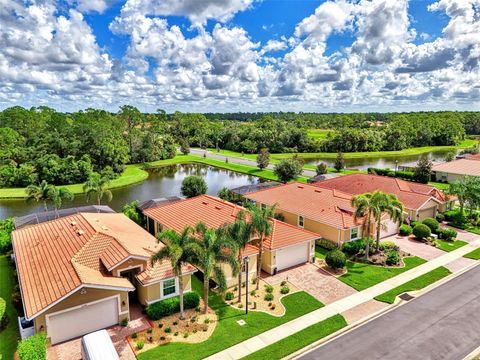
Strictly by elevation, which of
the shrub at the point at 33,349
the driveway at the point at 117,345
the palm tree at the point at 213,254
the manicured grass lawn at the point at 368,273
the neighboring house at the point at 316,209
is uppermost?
the palm tree at the point at 213,254

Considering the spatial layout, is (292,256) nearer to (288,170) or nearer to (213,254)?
(213,254)

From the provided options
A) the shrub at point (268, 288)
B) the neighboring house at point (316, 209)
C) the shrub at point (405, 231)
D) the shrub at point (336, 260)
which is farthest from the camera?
the shrub at point (405, 231)

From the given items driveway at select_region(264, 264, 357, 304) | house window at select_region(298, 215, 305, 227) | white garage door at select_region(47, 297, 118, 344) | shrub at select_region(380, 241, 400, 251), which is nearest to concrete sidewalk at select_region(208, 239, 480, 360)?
driveway at select_region(264, 264, 357, 304)

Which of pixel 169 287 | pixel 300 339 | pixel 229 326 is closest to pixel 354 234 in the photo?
pixel 300 339

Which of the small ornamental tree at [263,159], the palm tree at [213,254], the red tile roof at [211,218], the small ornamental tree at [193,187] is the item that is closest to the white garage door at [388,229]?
the red tile roof at [211,218]

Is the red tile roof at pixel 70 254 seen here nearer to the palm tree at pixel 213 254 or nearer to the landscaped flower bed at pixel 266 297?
the palm tree at pixel 213 254

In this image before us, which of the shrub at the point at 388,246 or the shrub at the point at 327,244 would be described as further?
the shrub at the point at 327,244
